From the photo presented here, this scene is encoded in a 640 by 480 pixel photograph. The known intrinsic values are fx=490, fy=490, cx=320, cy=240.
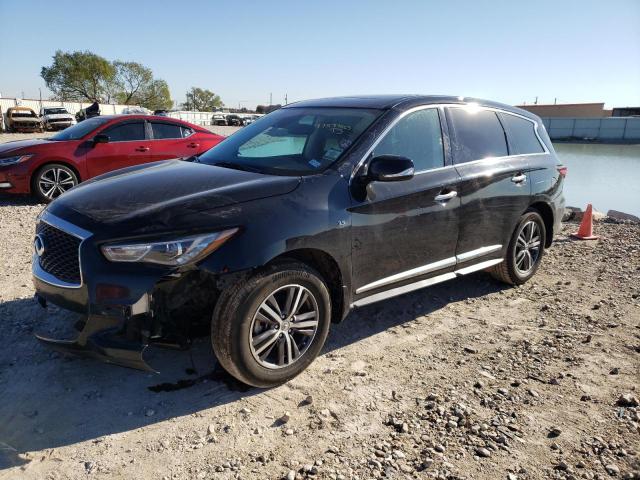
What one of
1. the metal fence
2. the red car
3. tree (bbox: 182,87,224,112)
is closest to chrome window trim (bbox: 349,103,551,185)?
the red car

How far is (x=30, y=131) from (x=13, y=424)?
34458 millimetres

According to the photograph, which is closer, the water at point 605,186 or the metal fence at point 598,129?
the water at point 605,186

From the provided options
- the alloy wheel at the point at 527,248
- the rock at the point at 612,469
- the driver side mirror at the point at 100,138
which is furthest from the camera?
the driver side mirror at the point at 100,138

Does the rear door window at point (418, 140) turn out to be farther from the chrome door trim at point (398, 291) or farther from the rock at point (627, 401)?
the rock at point (627, 401)

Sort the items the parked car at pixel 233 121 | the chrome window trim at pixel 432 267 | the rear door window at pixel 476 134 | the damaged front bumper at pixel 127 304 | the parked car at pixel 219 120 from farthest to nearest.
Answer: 1. the parked car at pixel 219 120
2. the parked car at pixel 233 121
3. the rear door window at pixel 476 134
4. the chrome window trim at pixel 432 267
5. the damaged front bumper at pixel 127 304

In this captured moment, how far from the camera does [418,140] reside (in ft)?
13.1

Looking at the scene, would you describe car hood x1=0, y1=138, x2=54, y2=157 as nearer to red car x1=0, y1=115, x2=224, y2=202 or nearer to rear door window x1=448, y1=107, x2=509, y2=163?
red car x1=0, y1=115, x2=224, y2=202

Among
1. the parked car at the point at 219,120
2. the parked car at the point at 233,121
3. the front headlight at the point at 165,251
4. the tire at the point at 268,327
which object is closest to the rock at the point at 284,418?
the tire at the point at 268,327

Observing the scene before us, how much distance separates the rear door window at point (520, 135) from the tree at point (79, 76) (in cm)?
7203

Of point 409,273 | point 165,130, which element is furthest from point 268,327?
point 165,130

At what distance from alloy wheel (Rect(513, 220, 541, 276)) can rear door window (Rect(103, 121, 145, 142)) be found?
7050mm

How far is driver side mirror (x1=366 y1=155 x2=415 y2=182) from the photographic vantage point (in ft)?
11.0

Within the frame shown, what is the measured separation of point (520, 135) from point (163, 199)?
12.2ft

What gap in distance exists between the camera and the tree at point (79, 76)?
223 ft
